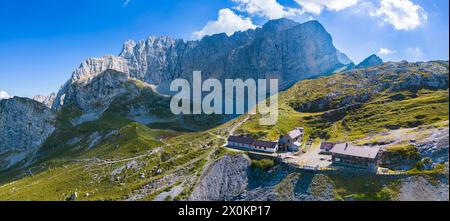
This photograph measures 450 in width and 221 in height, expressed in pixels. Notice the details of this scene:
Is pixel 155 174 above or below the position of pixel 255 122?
below

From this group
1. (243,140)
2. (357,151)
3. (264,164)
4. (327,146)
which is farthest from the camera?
(243,140)

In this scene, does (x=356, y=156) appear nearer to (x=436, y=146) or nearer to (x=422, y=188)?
(x=422, y=188)

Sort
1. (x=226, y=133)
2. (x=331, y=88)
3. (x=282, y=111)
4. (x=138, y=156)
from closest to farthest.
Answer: (x=138, y=156), (x=226, y=133), (x=282, y=111), (x=331, y=88)

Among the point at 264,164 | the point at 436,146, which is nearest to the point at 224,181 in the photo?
the point at 264,164

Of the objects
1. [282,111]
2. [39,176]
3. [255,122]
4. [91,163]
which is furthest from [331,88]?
[39,176]

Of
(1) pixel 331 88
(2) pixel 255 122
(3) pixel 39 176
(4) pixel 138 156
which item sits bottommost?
(3) pixel 39 176

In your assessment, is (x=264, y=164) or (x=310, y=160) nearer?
(x=264, y=164)
